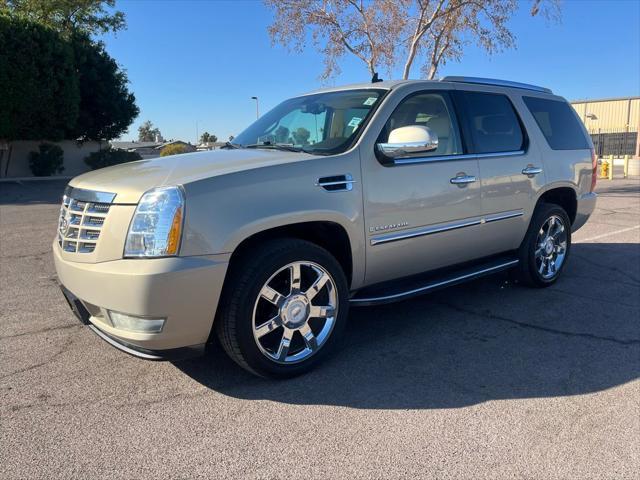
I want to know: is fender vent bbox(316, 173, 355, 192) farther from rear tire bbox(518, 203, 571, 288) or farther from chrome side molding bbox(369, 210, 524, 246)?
rear tire bbox(518, 203, 571, 288)

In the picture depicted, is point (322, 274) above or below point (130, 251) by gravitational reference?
below

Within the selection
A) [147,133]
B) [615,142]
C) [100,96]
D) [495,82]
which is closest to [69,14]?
[100,96]

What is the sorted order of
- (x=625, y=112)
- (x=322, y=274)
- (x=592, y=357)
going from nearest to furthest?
(x=322, y=274)
(x=592, y=357)
(x=625, y=112)

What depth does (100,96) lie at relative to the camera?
25281 mm

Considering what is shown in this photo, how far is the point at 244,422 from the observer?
2900mm

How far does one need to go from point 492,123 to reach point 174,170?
9.87ft

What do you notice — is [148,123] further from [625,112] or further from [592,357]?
[592,357]

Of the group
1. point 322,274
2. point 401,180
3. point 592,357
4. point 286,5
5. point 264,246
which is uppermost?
point 286,5

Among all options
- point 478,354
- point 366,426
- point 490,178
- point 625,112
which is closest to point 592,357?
point 478,354

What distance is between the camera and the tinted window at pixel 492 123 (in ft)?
15.1

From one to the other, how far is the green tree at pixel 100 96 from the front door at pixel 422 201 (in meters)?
23.2

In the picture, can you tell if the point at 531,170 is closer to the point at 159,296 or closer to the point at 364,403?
the point at 364,403

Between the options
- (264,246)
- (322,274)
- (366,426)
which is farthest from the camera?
(322,274)

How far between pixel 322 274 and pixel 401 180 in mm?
952
